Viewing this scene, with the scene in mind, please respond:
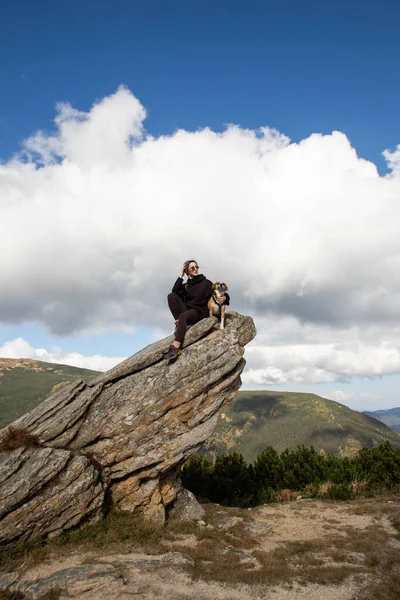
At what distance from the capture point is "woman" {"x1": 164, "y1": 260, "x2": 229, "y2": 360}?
19.5 meters

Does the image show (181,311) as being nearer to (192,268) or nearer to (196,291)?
(196,291)

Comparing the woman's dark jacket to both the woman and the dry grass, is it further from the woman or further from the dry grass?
the dry grass

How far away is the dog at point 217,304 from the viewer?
19922 mm

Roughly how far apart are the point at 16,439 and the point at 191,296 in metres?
10.9

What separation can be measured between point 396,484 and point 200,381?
15919 millimetres

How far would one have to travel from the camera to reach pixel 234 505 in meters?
24.5

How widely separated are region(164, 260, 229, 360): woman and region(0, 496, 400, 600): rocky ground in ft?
28.2

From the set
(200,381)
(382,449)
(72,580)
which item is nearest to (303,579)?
(72,580)

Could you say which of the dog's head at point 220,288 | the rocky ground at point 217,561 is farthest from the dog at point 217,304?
the rocky ground at point 217,561

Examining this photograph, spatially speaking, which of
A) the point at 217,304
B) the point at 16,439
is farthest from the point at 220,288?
the point at 16,439

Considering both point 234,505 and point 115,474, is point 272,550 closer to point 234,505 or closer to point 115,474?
point 115,474

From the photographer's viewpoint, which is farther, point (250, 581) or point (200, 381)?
point (200, 381)

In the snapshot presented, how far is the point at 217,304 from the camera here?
20.3m

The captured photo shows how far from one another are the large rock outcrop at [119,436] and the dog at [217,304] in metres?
0.46
